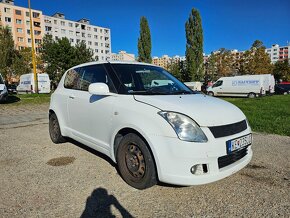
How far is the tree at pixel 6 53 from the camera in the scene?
36219 mm

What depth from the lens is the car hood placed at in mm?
2695

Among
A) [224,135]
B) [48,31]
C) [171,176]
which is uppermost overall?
[48,31]

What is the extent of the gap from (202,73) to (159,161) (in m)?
43.4

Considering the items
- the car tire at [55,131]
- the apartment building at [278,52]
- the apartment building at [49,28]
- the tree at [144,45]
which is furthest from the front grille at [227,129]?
the apartment building at [278,52]

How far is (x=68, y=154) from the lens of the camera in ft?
14.6

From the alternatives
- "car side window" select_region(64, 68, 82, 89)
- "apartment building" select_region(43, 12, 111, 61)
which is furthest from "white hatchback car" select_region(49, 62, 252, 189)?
"apartment building" select_region(43, 12, 111, 61)

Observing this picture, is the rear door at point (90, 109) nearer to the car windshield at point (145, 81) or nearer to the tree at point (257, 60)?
the car windshield at point (145, 81)

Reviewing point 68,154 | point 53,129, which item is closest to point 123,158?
point 68,154

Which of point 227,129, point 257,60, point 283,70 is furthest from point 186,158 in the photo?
point 283,70

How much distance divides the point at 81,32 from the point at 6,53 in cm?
5491

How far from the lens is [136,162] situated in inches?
119

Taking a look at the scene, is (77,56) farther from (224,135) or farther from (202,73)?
(224,135)

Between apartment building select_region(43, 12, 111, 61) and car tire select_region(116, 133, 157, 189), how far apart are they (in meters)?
75.5

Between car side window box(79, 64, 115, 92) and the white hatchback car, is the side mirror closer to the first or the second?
the white hatchback car
